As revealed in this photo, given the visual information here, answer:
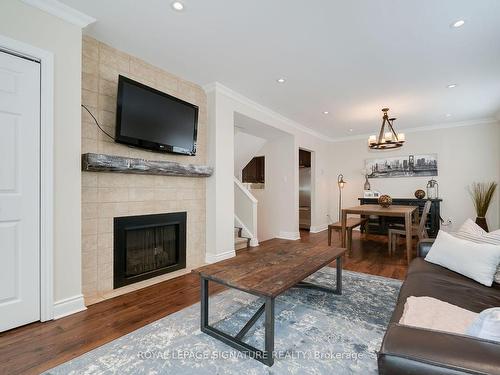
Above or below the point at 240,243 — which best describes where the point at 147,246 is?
above

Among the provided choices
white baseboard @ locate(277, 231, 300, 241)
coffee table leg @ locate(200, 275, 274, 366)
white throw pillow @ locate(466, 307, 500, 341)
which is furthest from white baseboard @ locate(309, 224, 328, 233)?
white throw pillow @ locate(466, 307, 500, 341)

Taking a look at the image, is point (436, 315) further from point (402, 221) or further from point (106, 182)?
point (402, 221)

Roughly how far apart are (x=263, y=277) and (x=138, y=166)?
1.76 metres

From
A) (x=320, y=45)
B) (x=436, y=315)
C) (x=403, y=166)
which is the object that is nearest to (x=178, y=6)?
(x=320, y=45)

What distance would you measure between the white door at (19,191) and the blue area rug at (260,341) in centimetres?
78

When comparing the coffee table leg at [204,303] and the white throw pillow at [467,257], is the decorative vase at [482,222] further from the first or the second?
the coffee table leg at [204,303]

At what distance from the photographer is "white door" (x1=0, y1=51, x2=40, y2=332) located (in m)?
1.86

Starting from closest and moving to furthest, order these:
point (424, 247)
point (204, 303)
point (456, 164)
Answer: point (204, 303) < point (424, 247) < point (456, 164)

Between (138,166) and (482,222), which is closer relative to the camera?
(138,166)

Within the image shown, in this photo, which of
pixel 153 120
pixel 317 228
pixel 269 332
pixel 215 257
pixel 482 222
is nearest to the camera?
pixel 269 332

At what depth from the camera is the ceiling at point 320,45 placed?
2098 millimetres

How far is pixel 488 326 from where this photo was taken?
89cm

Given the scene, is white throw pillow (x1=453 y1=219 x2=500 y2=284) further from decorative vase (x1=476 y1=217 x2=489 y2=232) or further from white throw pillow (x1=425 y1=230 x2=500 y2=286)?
decorative vase (x1=476 y1=217 x2=489 y2=232)

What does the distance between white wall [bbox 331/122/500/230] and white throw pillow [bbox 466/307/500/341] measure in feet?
19.5
